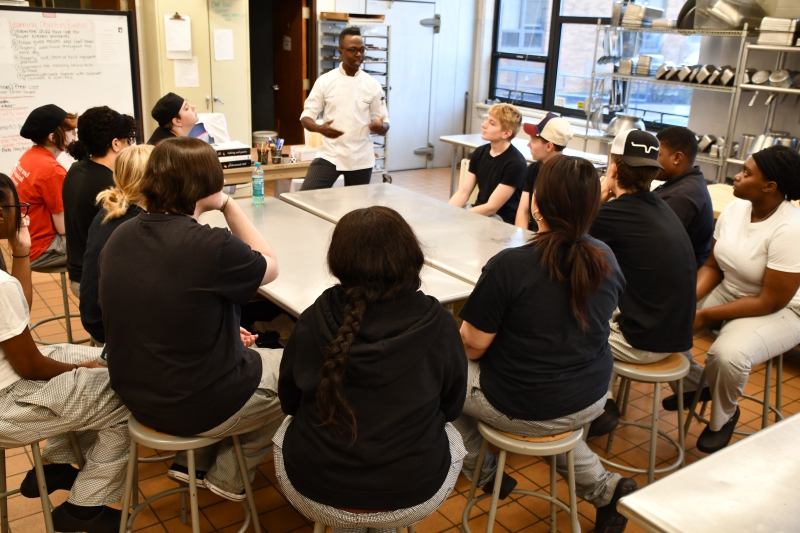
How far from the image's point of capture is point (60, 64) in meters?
5.03

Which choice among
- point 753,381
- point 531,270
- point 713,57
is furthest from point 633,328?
point 713,57

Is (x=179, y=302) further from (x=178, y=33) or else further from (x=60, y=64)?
(x=178, y=33)

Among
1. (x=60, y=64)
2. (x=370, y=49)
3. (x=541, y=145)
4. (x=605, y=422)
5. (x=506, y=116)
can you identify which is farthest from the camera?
(x=370, y=49)

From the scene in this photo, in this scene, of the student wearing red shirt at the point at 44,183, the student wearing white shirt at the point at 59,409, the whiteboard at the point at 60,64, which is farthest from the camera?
the whiteboard at the point at 60,64

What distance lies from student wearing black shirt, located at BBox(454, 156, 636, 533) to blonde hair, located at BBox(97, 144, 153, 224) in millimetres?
1199

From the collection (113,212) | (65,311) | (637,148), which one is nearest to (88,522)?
(113,212)

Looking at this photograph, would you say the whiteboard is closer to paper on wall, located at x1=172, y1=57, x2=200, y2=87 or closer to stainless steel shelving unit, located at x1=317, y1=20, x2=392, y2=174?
paper on wall, located at x1=172, y1=57, x2=200, y2=87

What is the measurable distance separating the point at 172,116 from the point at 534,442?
8.94 feet

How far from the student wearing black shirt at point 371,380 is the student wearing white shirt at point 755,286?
5.33ft

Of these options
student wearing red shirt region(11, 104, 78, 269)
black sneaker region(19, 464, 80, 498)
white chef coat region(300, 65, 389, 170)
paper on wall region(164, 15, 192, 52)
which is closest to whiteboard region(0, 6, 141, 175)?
paper on wall region(164, 15, 192, 52)

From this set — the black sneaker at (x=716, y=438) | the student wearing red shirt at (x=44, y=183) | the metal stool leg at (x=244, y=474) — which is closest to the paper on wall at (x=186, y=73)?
the student wearing red shirt at (x=44, y=183)

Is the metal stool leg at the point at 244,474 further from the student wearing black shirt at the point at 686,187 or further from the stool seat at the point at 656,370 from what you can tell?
the student wearing black shirt at the point at 686,187

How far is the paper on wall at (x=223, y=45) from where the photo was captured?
19.8 ft

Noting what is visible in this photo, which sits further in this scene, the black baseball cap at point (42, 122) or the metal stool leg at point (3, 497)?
the black baseball cap at point (42, 122)
